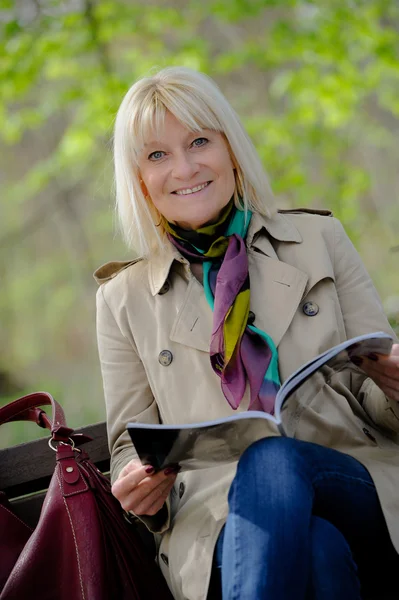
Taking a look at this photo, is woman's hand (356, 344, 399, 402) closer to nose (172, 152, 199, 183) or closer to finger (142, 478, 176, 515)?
finger (142, 478, 176, 515)

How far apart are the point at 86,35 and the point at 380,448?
555cm

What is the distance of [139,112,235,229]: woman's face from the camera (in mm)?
1932

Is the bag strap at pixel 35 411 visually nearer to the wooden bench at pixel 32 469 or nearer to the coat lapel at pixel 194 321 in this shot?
the wooden bench at pixel 32 469

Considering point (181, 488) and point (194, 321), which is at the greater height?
point (194, 321)

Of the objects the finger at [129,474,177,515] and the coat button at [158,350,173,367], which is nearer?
the finger at [129,474,177,515]

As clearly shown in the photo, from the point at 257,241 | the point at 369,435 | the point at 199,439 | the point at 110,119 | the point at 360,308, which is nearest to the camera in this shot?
the point at 199,439

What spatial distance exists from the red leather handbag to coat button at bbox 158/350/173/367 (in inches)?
11.2

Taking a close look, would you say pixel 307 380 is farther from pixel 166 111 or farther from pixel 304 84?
pixel 304 84

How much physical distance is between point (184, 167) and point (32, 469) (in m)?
0.99

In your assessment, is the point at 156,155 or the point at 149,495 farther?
the point at 156,155

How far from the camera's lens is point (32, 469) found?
2.11 meters

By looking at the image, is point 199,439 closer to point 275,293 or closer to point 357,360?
point 357,360

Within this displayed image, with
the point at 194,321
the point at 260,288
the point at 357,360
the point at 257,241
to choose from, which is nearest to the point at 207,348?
the point at 194,321

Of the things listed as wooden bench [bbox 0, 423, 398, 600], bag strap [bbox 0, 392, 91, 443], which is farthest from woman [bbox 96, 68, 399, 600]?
wooden bench [bbox 0, 423, 398, 600]
